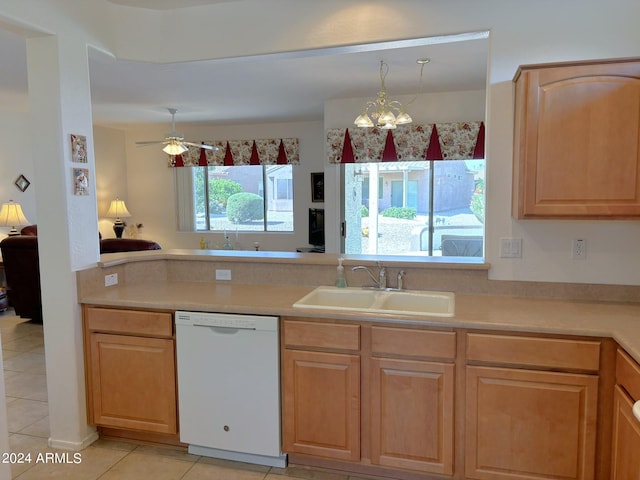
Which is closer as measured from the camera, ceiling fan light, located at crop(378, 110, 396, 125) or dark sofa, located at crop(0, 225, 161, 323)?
ceiling fan light, located at crop(378, 110, 396, 125)

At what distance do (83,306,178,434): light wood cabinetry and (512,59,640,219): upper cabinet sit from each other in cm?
204

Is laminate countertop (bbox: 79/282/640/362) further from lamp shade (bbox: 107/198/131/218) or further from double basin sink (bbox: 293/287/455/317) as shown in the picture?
lamp shade (bbox: 107/198/131/218)

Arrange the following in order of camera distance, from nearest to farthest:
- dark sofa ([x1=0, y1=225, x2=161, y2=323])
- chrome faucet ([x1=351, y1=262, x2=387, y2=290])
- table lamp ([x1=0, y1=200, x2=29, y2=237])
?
chrome faucet ([x1=351, y1=262, x2=387, y2=290])
dark sofa ([x1=0, y1=225, x2=161, y2=323])
table lamp ([x1=0, y1=200, x2=29, y2=237])

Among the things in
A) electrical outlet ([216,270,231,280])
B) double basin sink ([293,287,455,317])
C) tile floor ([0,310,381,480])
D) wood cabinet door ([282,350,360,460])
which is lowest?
tile floor ([0,310,381,480])

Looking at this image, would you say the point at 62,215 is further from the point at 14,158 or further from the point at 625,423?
the point at 14,158

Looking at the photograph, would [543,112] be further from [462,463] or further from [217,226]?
[217,226]

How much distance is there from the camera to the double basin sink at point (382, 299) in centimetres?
249

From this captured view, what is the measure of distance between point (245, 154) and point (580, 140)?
232 inches

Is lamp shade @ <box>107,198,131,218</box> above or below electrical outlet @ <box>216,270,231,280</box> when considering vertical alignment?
above

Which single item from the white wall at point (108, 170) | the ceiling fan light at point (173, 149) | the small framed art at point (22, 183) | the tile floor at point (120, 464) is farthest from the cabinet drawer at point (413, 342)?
the white wall at point (108, 170)

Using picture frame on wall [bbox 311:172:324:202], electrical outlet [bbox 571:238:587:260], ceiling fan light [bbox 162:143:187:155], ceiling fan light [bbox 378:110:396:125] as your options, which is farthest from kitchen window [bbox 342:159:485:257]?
electrical outlet [bbox 571:238:587:260]

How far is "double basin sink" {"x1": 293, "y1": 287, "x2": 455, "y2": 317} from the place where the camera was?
98.1 inches

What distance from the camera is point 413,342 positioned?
210cm

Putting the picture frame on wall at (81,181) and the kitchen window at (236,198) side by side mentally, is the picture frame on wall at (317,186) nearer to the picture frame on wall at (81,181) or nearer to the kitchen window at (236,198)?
the kitchen window at (236,198)
